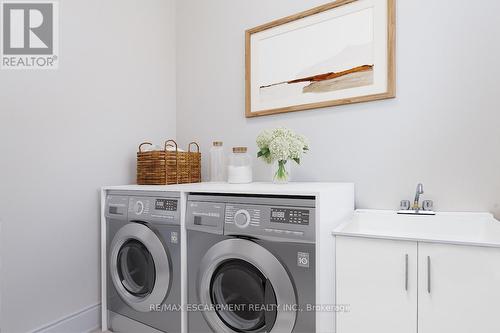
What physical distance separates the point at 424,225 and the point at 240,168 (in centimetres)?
105

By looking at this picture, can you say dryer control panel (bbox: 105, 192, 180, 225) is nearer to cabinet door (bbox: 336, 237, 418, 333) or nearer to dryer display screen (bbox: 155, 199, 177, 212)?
dryer display screen (bbox: 155, 199, 177, 212)

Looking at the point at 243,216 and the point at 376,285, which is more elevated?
the point at 243,216

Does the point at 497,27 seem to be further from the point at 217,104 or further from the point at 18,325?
the point at 18,325

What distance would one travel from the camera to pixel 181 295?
161 cm

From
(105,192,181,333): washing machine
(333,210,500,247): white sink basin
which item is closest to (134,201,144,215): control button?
(105,192,181,333): washing machine

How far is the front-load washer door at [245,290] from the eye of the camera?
1.31m

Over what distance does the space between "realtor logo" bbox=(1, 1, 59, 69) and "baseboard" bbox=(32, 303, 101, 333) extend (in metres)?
1.50

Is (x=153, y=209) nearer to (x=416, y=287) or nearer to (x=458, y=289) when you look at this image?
(x=416, y=287)

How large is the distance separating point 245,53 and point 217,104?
445mm

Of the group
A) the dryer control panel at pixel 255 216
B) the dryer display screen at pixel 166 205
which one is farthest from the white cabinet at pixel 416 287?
the dryer display screen at pixel 166 205

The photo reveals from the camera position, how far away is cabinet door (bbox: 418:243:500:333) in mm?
1072

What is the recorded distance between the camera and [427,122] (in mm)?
1603

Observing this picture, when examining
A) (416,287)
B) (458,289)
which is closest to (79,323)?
(416,287)

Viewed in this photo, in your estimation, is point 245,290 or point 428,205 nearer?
point 245,290
